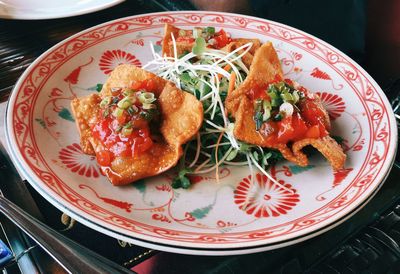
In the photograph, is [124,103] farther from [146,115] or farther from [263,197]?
[263,197]

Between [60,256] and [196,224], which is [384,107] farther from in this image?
[60,256]

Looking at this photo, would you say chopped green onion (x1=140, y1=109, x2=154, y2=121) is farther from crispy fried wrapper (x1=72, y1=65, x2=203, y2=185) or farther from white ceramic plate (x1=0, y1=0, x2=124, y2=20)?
white ceramic plate (x1=0, y1=0, x2=124, y2=20)

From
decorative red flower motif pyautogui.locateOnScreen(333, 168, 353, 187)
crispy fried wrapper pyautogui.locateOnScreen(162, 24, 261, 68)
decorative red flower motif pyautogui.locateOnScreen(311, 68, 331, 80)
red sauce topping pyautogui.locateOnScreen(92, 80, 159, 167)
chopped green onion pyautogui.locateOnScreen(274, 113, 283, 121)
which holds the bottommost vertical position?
decorative red flower motif pyautogui.locateOnScreen(333, 168, 353, 187)

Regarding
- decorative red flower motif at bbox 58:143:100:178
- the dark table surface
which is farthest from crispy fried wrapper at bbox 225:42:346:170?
decorative red flower motif at bbox 58:143:100:178

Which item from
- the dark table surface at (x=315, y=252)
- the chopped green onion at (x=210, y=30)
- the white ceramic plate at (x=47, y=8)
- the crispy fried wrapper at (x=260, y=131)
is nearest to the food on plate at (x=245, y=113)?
the crispy fried wrapper at (x=260, y=131)

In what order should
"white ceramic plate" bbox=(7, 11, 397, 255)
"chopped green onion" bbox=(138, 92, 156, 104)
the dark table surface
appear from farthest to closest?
1. "chopped green onion" bbox=(138, 92, 156, 104)
2. the dark table surface
3. "white ceramic plate" bbox=(7, 11, 397, 255)

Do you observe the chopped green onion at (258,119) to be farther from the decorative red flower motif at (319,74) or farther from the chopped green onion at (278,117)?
the decorative red flower motif at (319,74)
